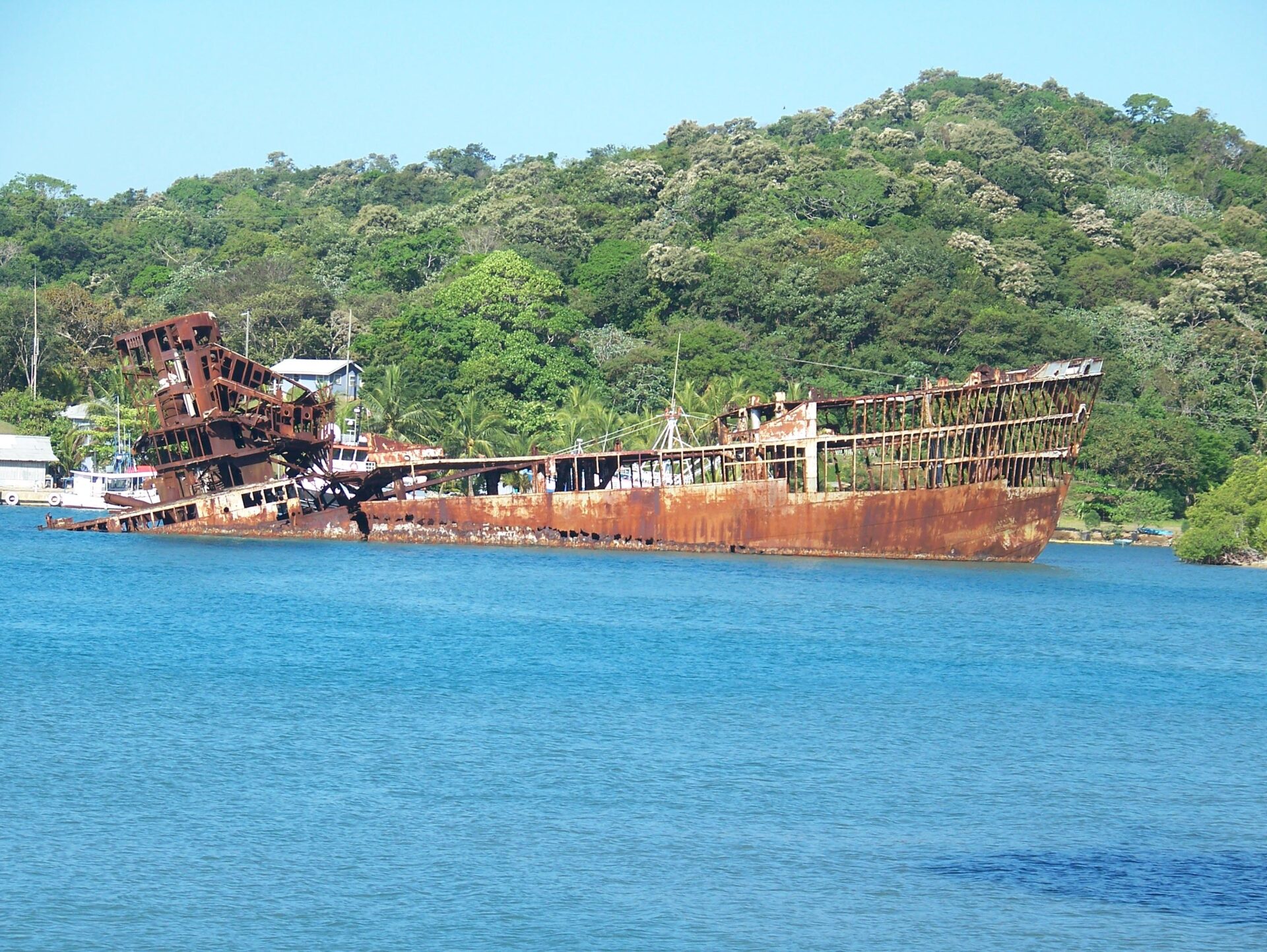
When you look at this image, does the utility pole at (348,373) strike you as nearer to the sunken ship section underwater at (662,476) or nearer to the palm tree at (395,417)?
the palm tree at (395,417)

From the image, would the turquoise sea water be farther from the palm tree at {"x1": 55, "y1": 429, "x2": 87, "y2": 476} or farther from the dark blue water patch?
the palm tree at {"x1": 55, "y1": 429, "x2": 87, "y2": 476}

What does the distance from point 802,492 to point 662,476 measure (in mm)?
5025

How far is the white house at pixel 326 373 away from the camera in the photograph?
88.0m

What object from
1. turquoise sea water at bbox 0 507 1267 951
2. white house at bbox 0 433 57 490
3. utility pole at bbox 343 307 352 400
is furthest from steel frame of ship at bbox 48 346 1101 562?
utility pole at bbox 343 307 352 400

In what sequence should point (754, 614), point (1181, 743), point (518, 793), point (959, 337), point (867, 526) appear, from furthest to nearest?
point (959, 337)
point (867, 526)
point (754, 614)
point (1181, 743)
point (518, 793)

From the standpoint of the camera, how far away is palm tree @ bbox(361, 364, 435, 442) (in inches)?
3071

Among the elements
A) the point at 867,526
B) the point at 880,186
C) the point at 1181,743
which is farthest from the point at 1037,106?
the point at 1181,743

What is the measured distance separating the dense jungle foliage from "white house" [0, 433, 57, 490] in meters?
4.91

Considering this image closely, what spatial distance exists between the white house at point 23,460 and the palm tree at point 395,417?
16.5 metres

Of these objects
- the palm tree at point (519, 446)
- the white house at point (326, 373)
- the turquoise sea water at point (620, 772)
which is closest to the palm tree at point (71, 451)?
the white house at point (326, 373)

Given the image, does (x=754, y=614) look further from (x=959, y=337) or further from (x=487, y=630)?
(x=959, y=337)

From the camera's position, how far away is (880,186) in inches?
4328

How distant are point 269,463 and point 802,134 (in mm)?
100557

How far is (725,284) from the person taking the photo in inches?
3652
